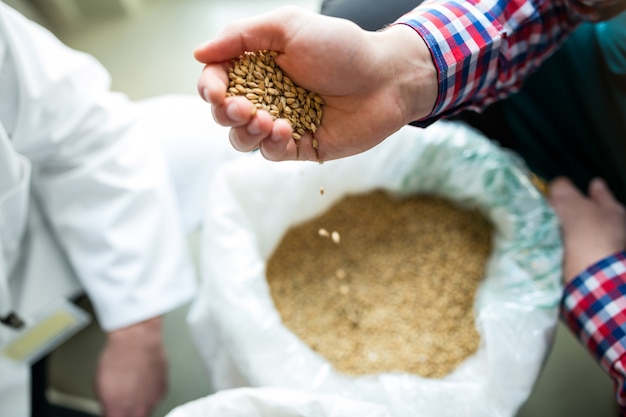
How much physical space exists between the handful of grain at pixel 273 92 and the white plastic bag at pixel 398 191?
9.8 inches

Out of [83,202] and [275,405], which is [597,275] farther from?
[83,202]

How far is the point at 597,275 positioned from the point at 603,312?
0.19ft

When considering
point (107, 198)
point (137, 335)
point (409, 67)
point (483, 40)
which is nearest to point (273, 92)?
point (409, 67)

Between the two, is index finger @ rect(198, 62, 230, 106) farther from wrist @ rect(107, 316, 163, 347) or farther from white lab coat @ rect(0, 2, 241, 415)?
wrist @ rect(107, 316, 163, 347)

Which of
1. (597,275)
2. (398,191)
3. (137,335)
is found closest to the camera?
(597,275)

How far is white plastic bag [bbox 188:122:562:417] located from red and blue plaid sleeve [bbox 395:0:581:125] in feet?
0.50

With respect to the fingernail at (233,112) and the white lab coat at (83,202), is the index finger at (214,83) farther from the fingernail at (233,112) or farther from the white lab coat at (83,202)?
the white lab coat at (83,202)

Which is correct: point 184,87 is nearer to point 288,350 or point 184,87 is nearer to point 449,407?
point 288,350

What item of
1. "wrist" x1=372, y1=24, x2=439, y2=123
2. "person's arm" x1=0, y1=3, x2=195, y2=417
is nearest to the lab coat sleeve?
"person's arm" x1=0, y1=3, x2=195, y2=417

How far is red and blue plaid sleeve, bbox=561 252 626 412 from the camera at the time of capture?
0.67 metres

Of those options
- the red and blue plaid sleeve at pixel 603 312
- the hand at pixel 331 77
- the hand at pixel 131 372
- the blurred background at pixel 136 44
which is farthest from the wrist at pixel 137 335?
the red and blue plaid sleeve at pixel 603 312

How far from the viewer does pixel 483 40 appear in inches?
25.1

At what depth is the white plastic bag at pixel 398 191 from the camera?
69 centimetres

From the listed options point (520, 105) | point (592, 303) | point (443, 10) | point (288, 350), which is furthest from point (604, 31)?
point (288, 350)
